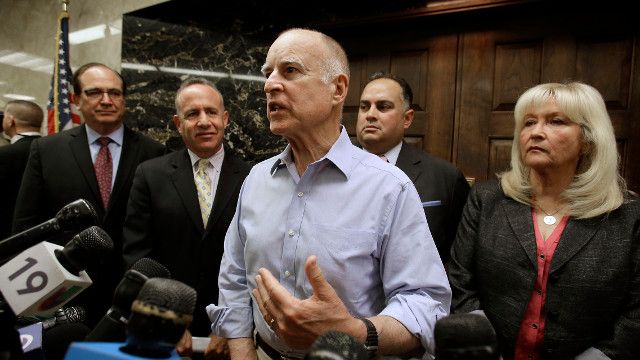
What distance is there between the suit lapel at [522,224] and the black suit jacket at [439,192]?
530mm

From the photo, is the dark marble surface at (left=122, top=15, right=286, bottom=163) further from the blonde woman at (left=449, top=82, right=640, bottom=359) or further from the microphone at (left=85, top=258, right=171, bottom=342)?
the microphone at (left=85, top=258, right=171, bottom=342)

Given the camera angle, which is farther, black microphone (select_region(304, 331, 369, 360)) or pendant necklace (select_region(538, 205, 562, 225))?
pendant necklace (select_region(538, 205, 562, 225))

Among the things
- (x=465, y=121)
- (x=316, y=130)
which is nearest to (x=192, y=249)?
(x=316, y=130)

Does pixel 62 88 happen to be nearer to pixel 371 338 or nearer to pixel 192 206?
pixel 192 206

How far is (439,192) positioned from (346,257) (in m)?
1.36

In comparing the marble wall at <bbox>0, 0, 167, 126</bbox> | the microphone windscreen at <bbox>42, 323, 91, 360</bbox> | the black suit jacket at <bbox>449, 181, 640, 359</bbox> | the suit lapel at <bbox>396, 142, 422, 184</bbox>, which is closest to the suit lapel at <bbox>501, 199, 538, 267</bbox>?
the black suit jacket at <bbox>449, 181, 640, 359</bbox>

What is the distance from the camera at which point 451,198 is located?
7.99 ft

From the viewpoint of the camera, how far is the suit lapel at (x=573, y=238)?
1.60 metres

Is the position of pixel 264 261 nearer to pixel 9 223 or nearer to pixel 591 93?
pixel 591 93

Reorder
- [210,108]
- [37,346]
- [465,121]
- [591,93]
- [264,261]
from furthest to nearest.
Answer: [465,121] < [210,108] < [591,93] < [264,261] < [37,346]

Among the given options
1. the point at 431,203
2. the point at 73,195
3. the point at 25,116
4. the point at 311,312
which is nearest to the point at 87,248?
the point at 311,312

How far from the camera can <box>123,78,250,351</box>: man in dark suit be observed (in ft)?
6.82

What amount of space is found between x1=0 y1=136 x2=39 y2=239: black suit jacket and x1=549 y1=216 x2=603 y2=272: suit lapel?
3129 millimetres

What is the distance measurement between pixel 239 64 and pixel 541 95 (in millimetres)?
2691
